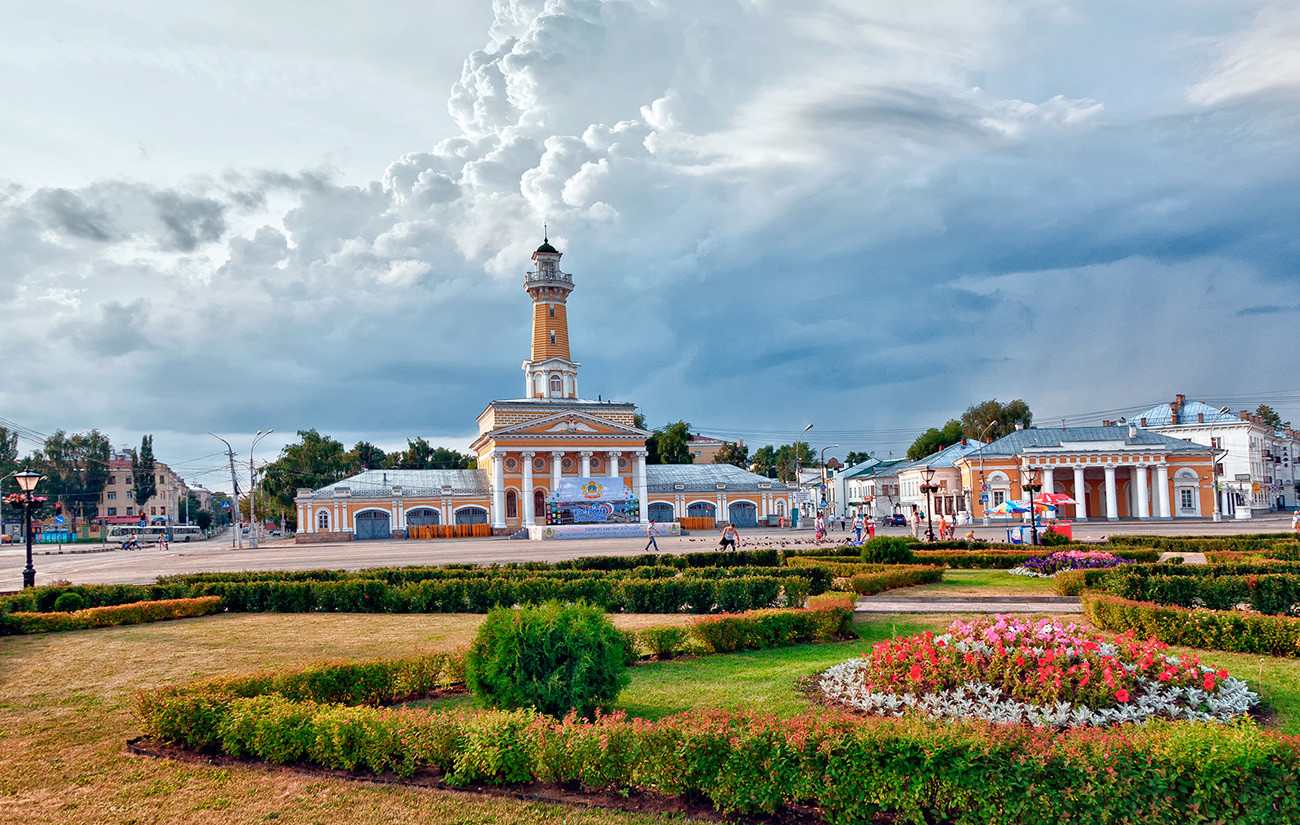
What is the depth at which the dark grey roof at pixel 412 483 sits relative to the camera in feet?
219

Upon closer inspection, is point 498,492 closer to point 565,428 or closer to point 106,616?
point 565,428

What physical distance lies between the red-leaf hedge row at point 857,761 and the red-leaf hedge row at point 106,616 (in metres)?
Answer: 11.4

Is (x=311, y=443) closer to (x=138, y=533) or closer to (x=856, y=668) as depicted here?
(x=138, y=533)

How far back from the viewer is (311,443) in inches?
3462

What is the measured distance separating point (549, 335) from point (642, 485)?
56.1ft

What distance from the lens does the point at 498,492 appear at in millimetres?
68312

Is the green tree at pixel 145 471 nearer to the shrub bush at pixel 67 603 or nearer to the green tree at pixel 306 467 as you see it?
the green tree at pixel 306 467

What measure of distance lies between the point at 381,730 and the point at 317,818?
0.90 m

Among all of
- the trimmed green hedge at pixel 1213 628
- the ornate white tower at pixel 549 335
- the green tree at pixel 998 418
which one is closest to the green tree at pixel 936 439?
the green tree at pixel 998 418

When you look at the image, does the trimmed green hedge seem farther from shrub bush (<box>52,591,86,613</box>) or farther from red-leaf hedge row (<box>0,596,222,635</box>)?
shrub bush (<box>52,591,86,613</box>)

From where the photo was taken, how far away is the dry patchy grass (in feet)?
21.3

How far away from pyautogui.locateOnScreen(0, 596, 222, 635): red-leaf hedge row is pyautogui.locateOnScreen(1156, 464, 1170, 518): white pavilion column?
61.9 metres

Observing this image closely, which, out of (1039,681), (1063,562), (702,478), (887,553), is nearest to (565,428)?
(702,478)

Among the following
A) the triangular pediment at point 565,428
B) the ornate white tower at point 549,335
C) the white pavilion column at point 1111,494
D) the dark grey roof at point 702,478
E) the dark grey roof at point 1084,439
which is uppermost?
the ornate white tower at point 549,335
